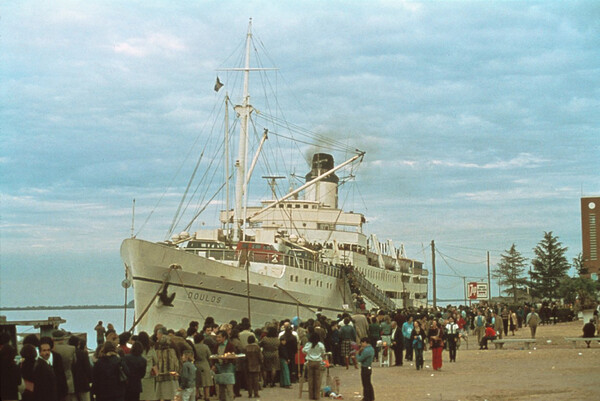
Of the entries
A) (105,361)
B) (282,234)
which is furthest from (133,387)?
(282,234)

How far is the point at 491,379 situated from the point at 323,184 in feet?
154

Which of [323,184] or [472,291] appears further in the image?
[323,184]

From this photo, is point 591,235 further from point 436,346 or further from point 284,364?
point 284,364

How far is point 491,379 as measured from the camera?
20484mm

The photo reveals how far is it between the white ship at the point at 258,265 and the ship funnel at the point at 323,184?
106 millimetres

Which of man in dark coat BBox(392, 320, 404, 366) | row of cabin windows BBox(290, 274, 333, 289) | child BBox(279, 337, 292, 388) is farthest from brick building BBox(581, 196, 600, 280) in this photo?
child BBox(279, 337, 292, 388)

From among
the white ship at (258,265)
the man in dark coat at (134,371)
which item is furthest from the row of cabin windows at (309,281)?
the man in dark coat at (134,371)

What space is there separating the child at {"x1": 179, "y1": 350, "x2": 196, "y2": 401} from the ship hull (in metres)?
13.5

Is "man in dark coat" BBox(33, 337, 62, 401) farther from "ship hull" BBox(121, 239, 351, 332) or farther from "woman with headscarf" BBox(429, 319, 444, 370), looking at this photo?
"ship hull" BBox(121, 239, 351, 332)

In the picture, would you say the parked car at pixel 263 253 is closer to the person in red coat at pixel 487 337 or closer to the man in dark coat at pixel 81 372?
the person in red coat at pixel 487 337

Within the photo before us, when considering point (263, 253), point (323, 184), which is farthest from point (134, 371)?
point (323, 184)

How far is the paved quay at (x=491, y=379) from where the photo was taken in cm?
1702

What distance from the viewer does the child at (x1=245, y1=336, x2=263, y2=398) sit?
57.7 ft

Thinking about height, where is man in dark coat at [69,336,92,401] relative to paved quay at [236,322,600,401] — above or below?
above
